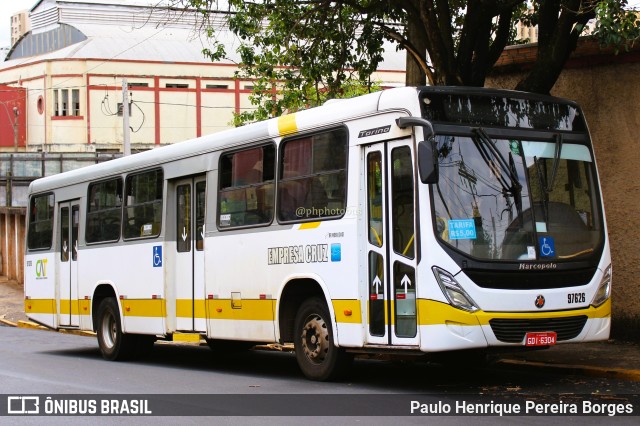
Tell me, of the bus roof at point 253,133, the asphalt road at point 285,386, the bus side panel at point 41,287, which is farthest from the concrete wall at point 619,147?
the bus side panel at point 41,287

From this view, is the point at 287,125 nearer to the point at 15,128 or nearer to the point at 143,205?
the point at 143,205

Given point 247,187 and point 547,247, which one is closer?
point 547,247

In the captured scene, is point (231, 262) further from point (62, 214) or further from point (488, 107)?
point (62, 214)

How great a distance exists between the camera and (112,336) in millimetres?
17438

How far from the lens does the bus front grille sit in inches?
425

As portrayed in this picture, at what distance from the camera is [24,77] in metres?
77.8

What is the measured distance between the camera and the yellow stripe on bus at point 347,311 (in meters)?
11.7

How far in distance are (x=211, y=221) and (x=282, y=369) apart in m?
2.26

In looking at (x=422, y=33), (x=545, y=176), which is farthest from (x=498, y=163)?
(x=422, y=33)

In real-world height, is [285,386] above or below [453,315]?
below

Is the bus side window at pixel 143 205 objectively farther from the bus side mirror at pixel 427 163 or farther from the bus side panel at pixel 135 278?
the bus side mirror at pixel 427 163

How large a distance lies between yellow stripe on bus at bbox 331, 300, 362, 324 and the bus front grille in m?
1.60

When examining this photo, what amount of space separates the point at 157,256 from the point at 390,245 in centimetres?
557

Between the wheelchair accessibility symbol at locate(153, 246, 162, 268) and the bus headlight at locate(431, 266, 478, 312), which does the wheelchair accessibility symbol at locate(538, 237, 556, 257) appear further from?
the wheelchair accessibility symbol at locate(153, 246, 162, 268)
